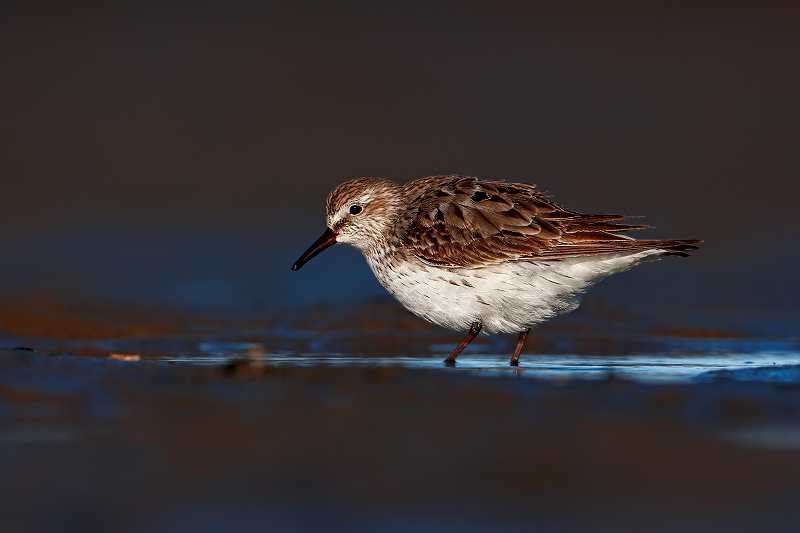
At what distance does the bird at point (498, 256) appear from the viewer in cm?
659

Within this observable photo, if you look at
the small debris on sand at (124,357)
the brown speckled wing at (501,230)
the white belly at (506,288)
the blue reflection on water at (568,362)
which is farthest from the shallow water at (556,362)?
the brown speckled wing at (501,230)

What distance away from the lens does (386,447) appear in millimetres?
4355

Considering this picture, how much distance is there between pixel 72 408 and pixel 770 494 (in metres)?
3.26

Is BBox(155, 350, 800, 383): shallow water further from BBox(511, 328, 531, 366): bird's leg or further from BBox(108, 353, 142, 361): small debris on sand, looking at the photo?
BBox(108, 353, 142, 361): small debris on sand

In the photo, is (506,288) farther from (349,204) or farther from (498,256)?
(349,204)

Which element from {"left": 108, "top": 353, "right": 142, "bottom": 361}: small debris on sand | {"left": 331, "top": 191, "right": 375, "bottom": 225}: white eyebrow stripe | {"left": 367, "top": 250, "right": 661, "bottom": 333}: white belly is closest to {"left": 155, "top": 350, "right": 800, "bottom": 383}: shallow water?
{"left": 108, "top": 353, "right": 142, "bottom": 361}: small debris on sand

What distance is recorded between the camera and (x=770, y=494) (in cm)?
383

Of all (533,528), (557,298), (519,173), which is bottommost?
(533,528)

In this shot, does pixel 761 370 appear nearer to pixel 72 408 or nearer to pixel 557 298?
pixel 557 298

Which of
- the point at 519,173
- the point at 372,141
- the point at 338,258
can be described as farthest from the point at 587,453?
the point at 372,141

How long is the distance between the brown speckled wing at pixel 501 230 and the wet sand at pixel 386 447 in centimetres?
78

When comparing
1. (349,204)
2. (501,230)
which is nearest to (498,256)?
(501,230)

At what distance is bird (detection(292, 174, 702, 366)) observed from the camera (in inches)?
260

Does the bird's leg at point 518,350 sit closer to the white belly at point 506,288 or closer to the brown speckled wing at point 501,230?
the white belly at point 506,288
